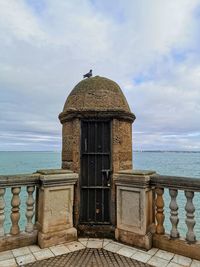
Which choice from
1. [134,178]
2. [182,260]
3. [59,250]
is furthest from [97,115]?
[182,260]

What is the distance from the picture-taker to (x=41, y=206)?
3904 millimetres

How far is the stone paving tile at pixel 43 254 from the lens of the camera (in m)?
3.42

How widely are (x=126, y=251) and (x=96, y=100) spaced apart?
2.66m

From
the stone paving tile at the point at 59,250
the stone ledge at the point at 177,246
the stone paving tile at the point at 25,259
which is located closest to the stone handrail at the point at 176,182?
the stone ledge at the point at 177,246

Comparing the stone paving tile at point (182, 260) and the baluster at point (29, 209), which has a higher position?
the baluster at point (29, 209)

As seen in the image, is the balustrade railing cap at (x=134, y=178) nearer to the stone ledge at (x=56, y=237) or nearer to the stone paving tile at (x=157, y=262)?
the stone paving tile at (x=157, y=262)

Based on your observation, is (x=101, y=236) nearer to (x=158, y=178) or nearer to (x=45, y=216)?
(x=45, y=216)

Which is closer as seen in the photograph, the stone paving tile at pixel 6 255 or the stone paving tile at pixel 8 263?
the stone paving tile at pixel 8 263

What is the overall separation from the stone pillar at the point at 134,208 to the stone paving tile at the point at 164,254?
187 millimetres

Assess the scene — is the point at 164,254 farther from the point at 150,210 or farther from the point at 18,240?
the point at 18,240

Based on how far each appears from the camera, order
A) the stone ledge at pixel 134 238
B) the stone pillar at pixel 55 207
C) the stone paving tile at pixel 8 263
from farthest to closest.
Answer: the stone pillar at pixel 55 207, the stone ledge at pixel 134 238, the stone paving tile at pixel 8 263

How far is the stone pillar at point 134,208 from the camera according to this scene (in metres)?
3.78

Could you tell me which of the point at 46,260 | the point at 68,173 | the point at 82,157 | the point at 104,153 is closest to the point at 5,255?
the point at 46,260

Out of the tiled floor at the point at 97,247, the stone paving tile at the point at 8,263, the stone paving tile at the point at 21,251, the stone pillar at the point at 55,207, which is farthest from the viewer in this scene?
the stone pillar at the point at 55,207
